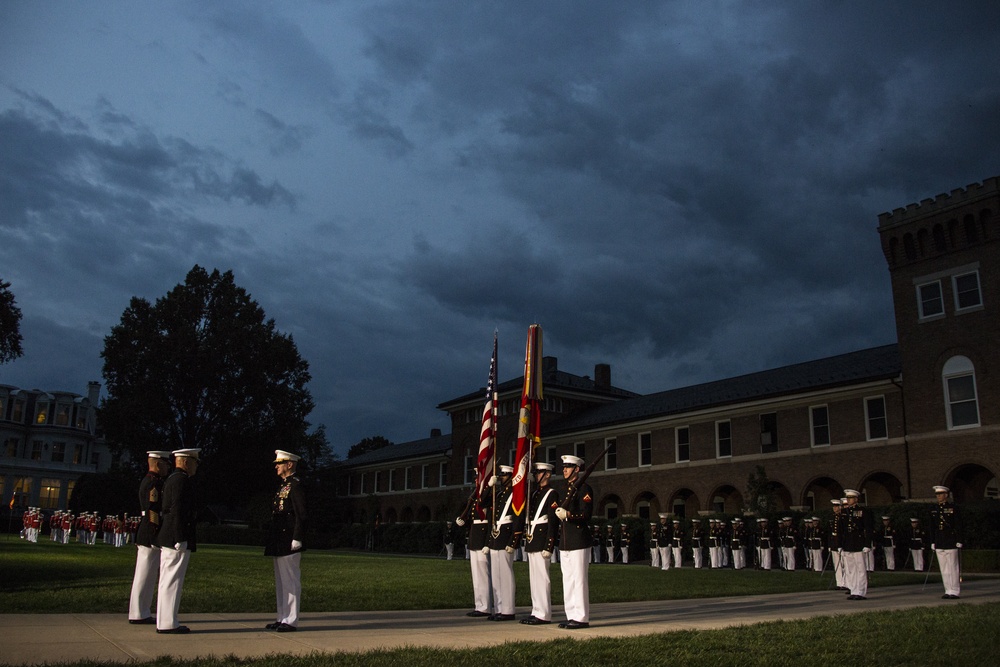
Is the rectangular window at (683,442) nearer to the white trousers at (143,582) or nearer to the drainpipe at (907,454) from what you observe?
the drainpipe at (907,454)

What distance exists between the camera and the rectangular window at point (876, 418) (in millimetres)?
34781

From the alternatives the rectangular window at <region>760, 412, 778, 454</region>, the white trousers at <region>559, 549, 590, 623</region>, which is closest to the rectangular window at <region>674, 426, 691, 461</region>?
the rectangular window at <region>760, 412, 778, 454</region>

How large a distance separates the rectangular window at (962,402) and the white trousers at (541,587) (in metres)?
26.7

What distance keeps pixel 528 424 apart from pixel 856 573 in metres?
7.38

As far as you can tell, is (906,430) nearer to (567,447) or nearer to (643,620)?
(567,447)

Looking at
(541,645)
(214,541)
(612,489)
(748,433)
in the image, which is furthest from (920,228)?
(214,541)

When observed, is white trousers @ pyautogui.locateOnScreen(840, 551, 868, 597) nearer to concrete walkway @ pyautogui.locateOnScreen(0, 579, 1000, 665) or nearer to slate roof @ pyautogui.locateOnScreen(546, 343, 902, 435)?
concrete walkway @ pyautogui.locateOnScreen(0, 579, 1000, 665)

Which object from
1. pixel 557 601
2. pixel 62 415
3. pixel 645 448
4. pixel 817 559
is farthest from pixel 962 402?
pixel 62 415

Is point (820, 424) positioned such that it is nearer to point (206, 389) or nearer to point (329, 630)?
point (329, 630)

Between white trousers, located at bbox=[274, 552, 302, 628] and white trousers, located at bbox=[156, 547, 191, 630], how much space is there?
1.06m

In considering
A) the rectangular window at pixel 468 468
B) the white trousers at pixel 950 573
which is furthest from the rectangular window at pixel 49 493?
the white trousers at pixel 950 573

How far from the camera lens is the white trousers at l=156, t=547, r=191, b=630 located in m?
9.02

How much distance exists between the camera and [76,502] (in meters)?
63.9

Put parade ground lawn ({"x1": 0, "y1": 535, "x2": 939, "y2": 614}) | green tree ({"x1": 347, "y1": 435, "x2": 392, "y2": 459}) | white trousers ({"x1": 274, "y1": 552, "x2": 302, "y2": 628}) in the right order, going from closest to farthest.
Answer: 1. white trousers ({"x1": 274, "y1": 552, "x2": 302, "y2": 628})
2. parade ground lawn ({"x1": 0, "y1": 535, "x2": 939, "y2": 614})
3. green tree ({"x1": 347, "y1": 435, "x2": 392, "y2": 459})
